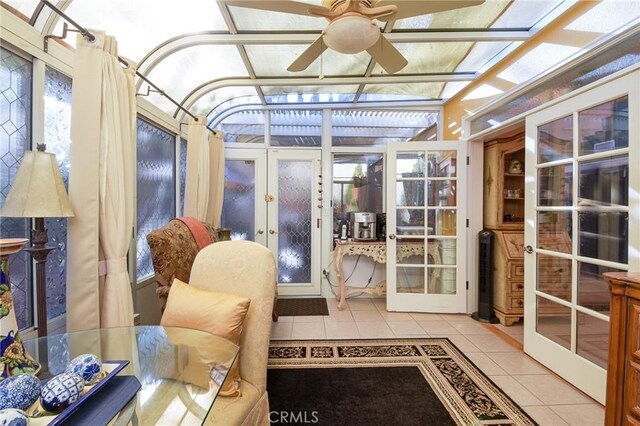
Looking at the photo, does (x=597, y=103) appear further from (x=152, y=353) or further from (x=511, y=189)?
(x=152, y=353)

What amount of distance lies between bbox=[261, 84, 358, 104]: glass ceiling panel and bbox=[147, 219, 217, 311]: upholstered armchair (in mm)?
2158

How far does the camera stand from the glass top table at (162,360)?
940 millimetres

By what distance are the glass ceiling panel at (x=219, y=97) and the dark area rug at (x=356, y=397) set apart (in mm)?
3207

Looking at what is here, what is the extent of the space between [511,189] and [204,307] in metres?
3.57

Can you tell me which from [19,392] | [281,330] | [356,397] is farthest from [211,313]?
[281,330]

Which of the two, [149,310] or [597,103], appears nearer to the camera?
[597,103]

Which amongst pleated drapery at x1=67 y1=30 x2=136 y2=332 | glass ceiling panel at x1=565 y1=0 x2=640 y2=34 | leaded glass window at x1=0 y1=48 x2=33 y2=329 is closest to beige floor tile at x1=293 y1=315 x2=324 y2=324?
pleated drapery at x1=67 y1=30 x2=136 y2=332

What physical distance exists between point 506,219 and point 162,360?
11.8 feet

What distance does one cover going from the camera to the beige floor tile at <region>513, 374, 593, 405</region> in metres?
1.80

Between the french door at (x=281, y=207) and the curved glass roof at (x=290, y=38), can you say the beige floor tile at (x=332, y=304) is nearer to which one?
the french door at (x=281, y=207)

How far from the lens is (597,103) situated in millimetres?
1771

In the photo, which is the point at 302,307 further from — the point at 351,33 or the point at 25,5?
the point at 25,5

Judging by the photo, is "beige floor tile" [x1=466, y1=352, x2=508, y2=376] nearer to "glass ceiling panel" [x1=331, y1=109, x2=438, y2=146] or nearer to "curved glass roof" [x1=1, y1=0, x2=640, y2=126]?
"curved glass roof" [x1=1, y1=0, x2=640, y2=126]

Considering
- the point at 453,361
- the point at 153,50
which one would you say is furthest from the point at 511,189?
the point at 153,50
